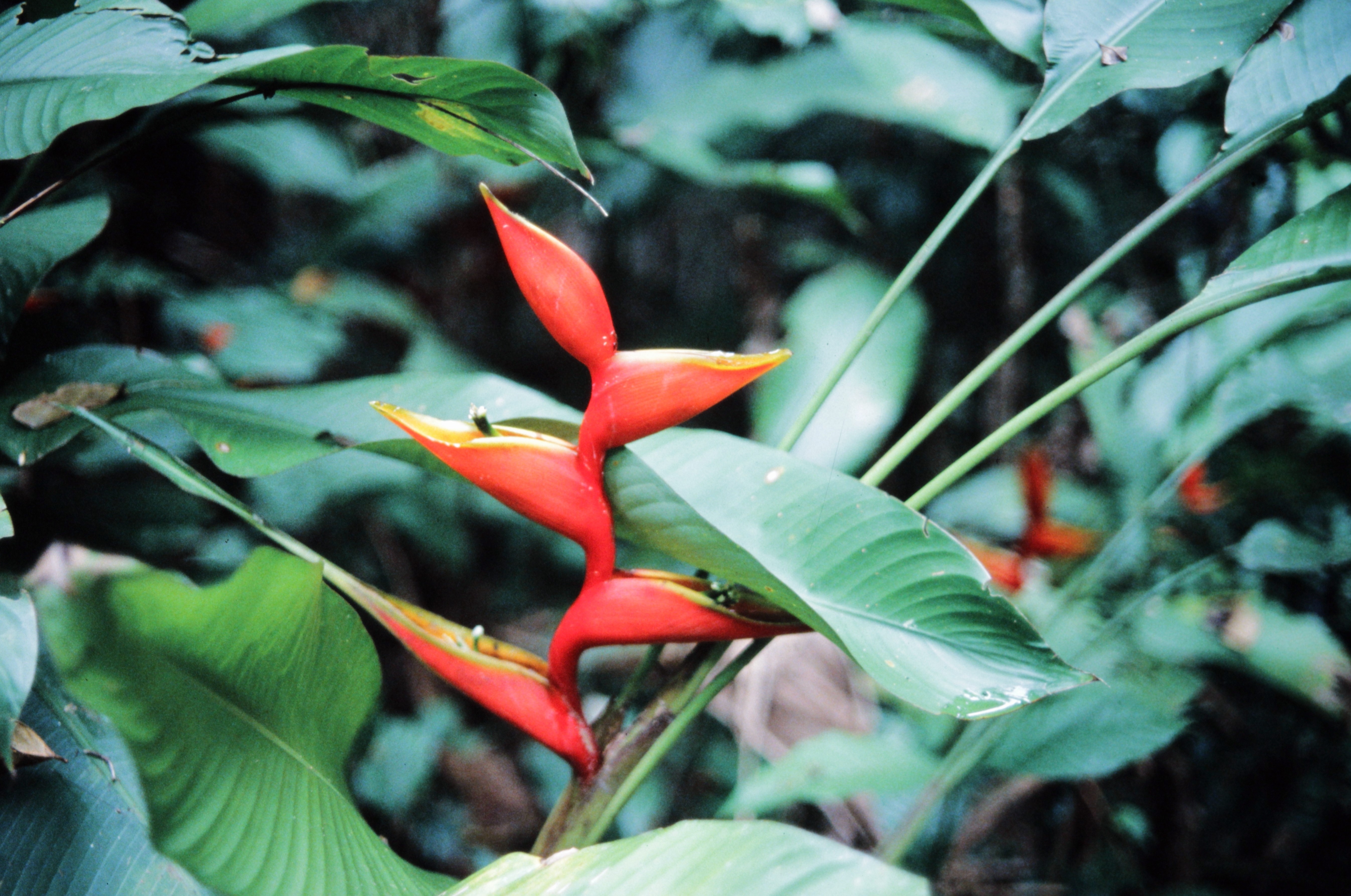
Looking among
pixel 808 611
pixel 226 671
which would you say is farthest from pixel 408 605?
pixel 808 611

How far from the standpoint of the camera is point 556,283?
338mm

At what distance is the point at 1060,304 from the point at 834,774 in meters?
0.47

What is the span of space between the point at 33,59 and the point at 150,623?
1.17 feet

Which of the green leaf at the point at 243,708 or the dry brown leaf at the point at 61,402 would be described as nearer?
the green leaf at the point at 243,708

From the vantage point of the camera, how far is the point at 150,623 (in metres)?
0.25

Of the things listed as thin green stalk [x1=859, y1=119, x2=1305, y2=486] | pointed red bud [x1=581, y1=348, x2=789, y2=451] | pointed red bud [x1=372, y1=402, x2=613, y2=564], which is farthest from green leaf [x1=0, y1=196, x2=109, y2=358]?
thin green stalk [x1=859, y1=119, x2=1305, y2=486]

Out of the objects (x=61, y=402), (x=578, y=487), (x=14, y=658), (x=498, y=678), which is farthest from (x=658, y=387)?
(x=61, y=402)

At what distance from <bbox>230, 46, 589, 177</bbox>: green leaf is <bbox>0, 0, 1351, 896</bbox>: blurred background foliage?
31 centimetres

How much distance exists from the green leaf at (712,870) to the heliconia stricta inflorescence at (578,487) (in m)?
0.09

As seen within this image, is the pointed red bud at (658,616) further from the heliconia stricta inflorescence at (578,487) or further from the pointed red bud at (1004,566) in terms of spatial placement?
the pointed red bud at (1004,566)

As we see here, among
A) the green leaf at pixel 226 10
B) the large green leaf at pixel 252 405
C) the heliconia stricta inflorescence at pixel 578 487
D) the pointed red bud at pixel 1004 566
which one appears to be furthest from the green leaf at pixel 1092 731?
the green leaf at pixel 226 10

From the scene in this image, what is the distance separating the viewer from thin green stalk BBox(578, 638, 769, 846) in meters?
0.39

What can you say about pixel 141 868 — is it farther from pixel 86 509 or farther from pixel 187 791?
pixel 86 509

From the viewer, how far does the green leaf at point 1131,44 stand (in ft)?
1.46
